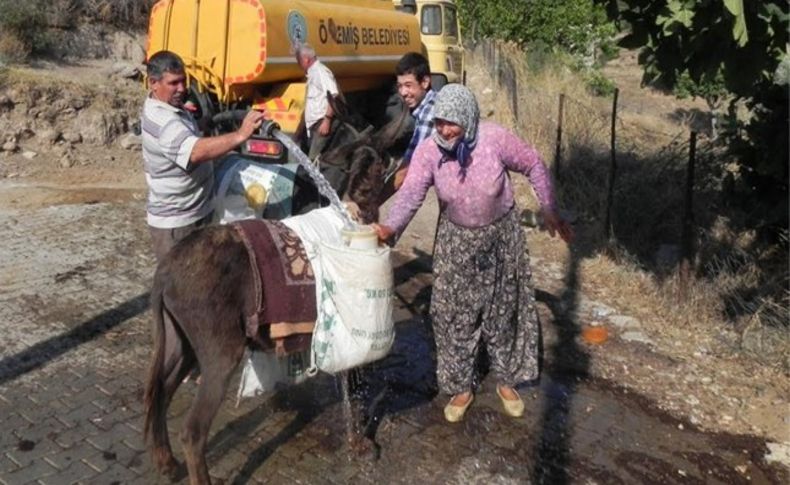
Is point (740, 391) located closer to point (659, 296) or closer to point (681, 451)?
point (681, 451)

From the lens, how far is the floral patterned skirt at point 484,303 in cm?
399

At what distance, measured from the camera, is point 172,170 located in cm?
403

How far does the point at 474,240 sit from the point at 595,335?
1806mm

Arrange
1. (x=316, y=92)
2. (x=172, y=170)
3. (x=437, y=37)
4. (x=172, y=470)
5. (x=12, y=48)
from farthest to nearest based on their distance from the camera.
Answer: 1. (x=437, y=37)
2. (x=12, y=48)
3. (x=316, y=92)
4. (x=172, y=170)
5. (x=172, y=470)

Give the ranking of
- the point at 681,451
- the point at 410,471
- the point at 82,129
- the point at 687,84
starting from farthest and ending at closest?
the point at 687,84, the point at 82,129, the point at 681,451, the point at 410,471

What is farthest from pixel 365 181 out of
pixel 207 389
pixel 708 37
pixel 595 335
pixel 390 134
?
pixel 595 335

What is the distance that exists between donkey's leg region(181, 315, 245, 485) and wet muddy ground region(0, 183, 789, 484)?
1.32ft

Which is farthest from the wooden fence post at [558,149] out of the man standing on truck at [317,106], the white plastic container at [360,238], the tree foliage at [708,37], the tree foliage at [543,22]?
the tree foliage at [543,22]

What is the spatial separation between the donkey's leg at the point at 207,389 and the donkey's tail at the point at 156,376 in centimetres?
20

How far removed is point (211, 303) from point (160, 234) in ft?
3.83

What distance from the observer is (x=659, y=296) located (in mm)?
5805

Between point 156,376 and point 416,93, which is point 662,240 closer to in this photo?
point 416,93

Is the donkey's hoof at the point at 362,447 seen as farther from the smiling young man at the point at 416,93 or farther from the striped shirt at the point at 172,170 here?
the smiling young man at the point at 416,93

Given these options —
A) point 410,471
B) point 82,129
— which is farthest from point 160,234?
point 82,129
